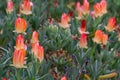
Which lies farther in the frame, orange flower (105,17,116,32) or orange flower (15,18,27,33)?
orange flower (105,17,116,32)

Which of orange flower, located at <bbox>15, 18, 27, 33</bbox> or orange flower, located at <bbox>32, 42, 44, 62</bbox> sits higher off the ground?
orange flower, located at <bbox>15, 18, 27, 33</bbox>

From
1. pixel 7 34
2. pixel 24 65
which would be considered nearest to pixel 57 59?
pixel 24 65

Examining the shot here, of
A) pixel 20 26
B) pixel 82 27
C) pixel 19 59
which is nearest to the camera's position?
pixel 19 59

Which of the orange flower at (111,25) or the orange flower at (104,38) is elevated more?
the orange flower at (111,25)

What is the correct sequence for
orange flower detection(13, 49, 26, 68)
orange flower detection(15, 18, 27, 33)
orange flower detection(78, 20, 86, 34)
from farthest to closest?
orange flower detection(78, 20, 86, 34)
orange flower detection(15, 18, 27, 33)
orange flower detection(13, 49, 26, 68)

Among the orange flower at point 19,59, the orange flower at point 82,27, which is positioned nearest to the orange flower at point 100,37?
the orange flower at point 82,27

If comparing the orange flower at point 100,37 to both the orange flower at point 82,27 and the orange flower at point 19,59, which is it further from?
the orange flower at point 19,59

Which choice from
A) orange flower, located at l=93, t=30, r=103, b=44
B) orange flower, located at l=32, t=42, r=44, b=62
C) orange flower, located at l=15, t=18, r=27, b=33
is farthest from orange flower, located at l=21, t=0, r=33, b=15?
orange flower, located at l=32, t=42, r=44, b=62

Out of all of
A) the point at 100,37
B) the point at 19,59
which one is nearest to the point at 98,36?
the point at 100,37

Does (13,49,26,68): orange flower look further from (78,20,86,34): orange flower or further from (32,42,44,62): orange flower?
(78,20,86,34): orange flower

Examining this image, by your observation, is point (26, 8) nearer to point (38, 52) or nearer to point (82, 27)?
point (82, 27)

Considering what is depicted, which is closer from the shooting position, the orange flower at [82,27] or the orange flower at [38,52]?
the orange flower at [38,52]

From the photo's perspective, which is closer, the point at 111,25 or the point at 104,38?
the point at 104,38

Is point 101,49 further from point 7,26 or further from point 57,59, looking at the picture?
point 7,26
